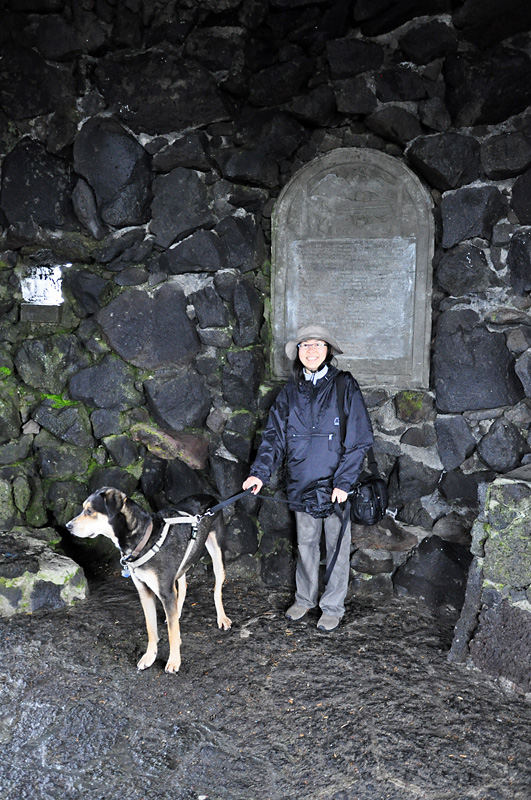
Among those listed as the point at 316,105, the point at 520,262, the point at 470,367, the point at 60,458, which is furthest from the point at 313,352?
the point at 60,458

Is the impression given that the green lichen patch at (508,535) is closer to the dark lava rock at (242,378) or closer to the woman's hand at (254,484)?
the woman's hand at (254,484)

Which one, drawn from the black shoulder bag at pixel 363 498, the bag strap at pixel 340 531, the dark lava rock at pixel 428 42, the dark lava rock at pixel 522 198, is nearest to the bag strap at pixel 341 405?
the black shoulder bag at pixel 363 498

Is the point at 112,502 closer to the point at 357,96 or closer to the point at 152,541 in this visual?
the point at 152,541

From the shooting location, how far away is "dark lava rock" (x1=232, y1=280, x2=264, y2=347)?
460 centimetres

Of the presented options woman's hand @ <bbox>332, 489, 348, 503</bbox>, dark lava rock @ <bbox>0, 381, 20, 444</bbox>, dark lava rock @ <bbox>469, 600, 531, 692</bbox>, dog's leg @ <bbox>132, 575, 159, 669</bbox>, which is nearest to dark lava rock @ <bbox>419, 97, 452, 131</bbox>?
woman's hand @ <bbox>332, 489, 348, 503</bbox>

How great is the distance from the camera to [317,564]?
13.8 feet

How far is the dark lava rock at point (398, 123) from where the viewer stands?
13.6ft

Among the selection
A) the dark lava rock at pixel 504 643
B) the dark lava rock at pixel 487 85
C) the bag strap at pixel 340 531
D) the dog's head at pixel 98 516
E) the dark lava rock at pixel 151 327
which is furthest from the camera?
the dark lava rock at pixel 151 327

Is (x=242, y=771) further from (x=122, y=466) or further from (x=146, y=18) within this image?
(x=146, y=18)

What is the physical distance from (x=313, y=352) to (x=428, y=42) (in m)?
2.14

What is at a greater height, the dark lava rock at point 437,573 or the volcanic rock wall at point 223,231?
the volcanic rock wall at point 223,231

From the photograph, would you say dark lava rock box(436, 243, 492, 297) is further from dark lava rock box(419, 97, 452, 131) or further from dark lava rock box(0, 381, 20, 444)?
dark lava rock box(0, 381, 20, 444)

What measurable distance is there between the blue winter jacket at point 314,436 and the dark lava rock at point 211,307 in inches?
32.7

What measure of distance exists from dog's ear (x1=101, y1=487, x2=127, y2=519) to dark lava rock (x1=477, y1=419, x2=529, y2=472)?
239cm
